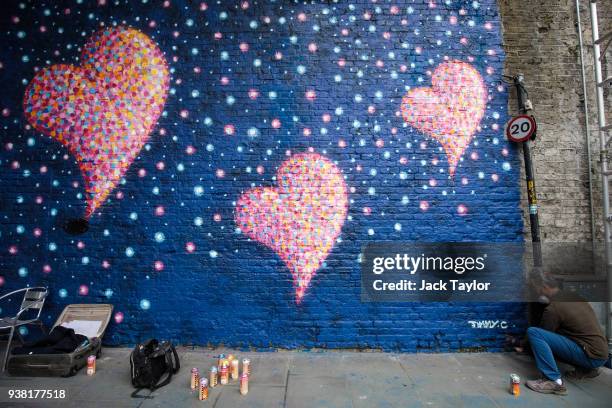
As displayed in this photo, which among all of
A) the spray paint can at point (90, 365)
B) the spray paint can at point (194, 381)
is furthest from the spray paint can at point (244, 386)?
the spray paint can at point (90, 365)

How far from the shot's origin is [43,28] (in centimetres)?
541

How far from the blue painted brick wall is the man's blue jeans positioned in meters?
1.06

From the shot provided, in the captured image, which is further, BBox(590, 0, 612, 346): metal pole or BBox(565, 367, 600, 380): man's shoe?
BBox(590, 0, 612, 346): metal pole

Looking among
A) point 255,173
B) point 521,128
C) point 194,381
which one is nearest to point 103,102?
point 255,173

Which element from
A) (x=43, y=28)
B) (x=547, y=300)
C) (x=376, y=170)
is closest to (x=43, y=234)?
(x=43, y=28)

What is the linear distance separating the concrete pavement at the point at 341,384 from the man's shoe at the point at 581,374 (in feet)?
0.26

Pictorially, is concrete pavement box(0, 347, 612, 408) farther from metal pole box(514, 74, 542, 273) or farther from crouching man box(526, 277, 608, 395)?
metal pole box(514, 74, 542, 273)

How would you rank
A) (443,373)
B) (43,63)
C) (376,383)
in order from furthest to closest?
(43,63)
(443,373)
(376,383)

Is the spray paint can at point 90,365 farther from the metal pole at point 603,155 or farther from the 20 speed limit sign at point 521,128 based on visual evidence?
the metal pole at point 603,155

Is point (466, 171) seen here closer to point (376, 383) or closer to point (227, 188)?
point (376, 383)

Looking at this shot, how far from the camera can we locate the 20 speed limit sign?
4965 millimetres

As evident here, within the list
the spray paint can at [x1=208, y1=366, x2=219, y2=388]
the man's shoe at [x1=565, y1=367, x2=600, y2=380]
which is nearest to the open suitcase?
the spray paint can at [x1=208, y1=366, x2=219, y2=388]

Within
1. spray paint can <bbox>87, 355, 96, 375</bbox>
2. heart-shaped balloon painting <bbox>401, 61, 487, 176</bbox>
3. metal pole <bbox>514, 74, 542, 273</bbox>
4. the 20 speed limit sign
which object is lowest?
spray paint can <bbox>87, 355, 96, 375</bbox>

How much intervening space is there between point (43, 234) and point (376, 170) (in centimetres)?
504
